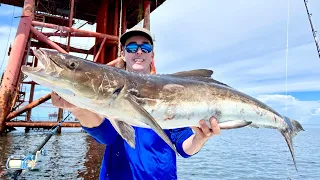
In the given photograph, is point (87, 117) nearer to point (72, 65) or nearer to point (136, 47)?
point (72, 65)

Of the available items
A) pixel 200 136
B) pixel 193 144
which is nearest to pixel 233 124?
pixel 200 136

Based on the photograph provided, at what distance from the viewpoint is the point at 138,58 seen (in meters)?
3.44

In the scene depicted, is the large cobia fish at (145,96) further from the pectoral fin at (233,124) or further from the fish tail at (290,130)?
the fish tail at (290,130)

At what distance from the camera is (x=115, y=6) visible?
2292 cm

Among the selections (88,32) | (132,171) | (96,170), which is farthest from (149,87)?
(88,32)

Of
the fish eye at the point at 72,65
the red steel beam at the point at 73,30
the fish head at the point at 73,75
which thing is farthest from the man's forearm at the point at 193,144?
the red steel beam at the point at 73,30

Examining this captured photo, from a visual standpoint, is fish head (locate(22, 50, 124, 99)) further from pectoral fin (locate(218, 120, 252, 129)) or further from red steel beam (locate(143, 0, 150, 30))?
red steel beam (locate(143, 0, 150, 30))

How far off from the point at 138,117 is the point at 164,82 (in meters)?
0.65

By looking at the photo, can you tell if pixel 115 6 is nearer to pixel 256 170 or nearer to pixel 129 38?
pixel 256 170

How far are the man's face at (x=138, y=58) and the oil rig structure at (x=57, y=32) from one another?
8.72 m

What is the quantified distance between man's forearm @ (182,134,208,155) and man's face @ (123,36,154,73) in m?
1.03

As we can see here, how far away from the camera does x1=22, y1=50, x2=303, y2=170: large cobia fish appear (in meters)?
2.44

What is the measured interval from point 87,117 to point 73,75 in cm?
51

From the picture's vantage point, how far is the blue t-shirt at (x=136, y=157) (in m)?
2.91
